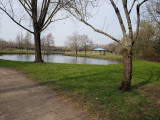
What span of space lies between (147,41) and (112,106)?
3322 centimetres

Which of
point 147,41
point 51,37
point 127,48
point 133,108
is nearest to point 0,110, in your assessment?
point 133,108

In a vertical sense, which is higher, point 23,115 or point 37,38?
point 37,38

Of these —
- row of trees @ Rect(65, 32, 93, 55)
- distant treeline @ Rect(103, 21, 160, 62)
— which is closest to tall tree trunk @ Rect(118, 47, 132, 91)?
distant treeline @ Rect(103, 21, 160, 62)

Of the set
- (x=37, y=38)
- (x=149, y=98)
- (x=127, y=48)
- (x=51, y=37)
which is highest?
(x=51, y=37)

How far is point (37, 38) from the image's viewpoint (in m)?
13.2

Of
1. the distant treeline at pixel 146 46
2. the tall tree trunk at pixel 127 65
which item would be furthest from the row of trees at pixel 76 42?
the tall tree trunk at pixel 127 65

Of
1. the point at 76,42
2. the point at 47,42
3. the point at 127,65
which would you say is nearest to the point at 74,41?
the point at 76,42

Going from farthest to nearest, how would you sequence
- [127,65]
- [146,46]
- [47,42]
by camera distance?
[47,42] < [146,46] < [127,65]

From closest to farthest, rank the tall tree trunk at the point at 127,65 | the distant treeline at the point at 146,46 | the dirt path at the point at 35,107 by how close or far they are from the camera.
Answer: the dirt path at the point at 35,107 < the tall tree trunk at the point at 127,65 < the distant treeline at the point at 146,46

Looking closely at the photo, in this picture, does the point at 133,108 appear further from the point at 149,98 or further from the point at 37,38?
the point at 37,38

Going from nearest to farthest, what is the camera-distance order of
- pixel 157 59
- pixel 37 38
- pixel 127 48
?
pixel 127 48, pixel 37 38, pixel 157 59

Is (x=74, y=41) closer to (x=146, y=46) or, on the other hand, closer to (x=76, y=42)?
(x=76, y=42)

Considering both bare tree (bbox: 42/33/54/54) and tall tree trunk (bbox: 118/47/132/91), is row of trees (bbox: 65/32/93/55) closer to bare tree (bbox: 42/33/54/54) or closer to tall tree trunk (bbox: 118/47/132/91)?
bare tree (bbox: 42/33/54/54)

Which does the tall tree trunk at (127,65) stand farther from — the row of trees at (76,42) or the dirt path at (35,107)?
the row of trees at (76,42)
